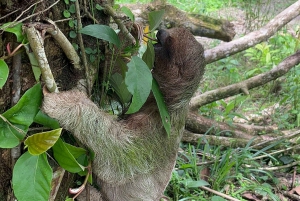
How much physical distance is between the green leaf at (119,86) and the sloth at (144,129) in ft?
0.73

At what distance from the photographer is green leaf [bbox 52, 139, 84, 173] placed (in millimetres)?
2256

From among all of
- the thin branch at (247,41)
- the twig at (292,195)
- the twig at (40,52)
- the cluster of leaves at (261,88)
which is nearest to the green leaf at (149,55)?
the twig at (40,52)

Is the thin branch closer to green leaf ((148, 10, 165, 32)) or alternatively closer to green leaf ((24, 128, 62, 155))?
green leaf ((148, 10, 165, 32))

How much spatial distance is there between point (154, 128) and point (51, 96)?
107 cm

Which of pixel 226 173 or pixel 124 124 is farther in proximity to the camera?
pixel 226 173

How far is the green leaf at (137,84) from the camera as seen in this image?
2.29 m

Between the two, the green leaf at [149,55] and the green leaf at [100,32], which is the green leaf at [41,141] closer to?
the green leaf at [100,32]

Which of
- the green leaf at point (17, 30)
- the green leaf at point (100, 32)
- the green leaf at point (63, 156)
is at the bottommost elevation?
the green leaf at point (63, 156)

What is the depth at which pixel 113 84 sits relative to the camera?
3141 millimetres


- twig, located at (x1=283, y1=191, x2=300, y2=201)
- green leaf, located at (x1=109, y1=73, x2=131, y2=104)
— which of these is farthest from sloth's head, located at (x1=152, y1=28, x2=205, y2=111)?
twig, located at (x1=283, y1=191, x2=300, y2=201)

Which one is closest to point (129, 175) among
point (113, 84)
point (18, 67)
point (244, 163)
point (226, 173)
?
point (113, 84)

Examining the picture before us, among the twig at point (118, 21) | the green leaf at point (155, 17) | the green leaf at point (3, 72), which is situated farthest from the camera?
the twig at point (118, 21)

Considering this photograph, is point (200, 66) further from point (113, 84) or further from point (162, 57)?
point (113, 84)

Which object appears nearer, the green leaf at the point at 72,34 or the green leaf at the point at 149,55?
the green leaf at the point at 72,34
